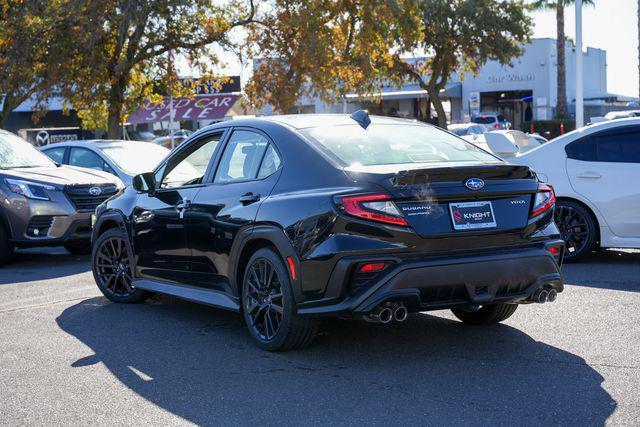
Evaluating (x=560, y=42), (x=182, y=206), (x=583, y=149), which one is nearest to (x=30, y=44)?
(x=583, y=149)

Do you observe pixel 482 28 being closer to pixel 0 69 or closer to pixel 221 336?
pixel 0 69

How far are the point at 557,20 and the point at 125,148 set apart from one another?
35652mm

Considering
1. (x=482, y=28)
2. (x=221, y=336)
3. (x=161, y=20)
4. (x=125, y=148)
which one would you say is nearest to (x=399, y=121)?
(x=221, y=336)

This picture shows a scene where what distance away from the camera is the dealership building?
5672cm

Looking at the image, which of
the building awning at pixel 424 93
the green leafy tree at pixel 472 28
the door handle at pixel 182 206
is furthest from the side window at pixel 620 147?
the building awning at pixel 424 93

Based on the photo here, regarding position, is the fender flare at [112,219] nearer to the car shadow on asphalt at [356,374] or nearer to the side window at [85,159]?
the car shadow on asphalt at [356,374]

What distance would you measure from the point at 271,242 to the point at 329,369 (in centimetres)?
93

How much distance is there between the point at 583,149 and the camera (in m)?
10.2

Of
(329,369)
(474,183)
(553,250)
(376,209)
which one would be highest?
(474,183)

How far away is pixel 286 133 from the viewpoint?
6.32 metres

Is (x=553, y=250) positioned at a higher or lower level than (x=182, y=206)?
lower

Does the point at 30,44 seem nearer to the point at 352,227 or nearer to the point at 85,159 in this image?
the point at 85,159

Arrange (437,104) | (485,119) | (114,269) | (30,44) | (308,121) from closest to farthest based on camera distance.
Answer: (308,121), (114,269), (30,44), (437,104), (485,119)

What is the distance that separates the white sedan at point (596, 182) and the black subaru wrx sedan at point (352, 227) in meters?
3.56
